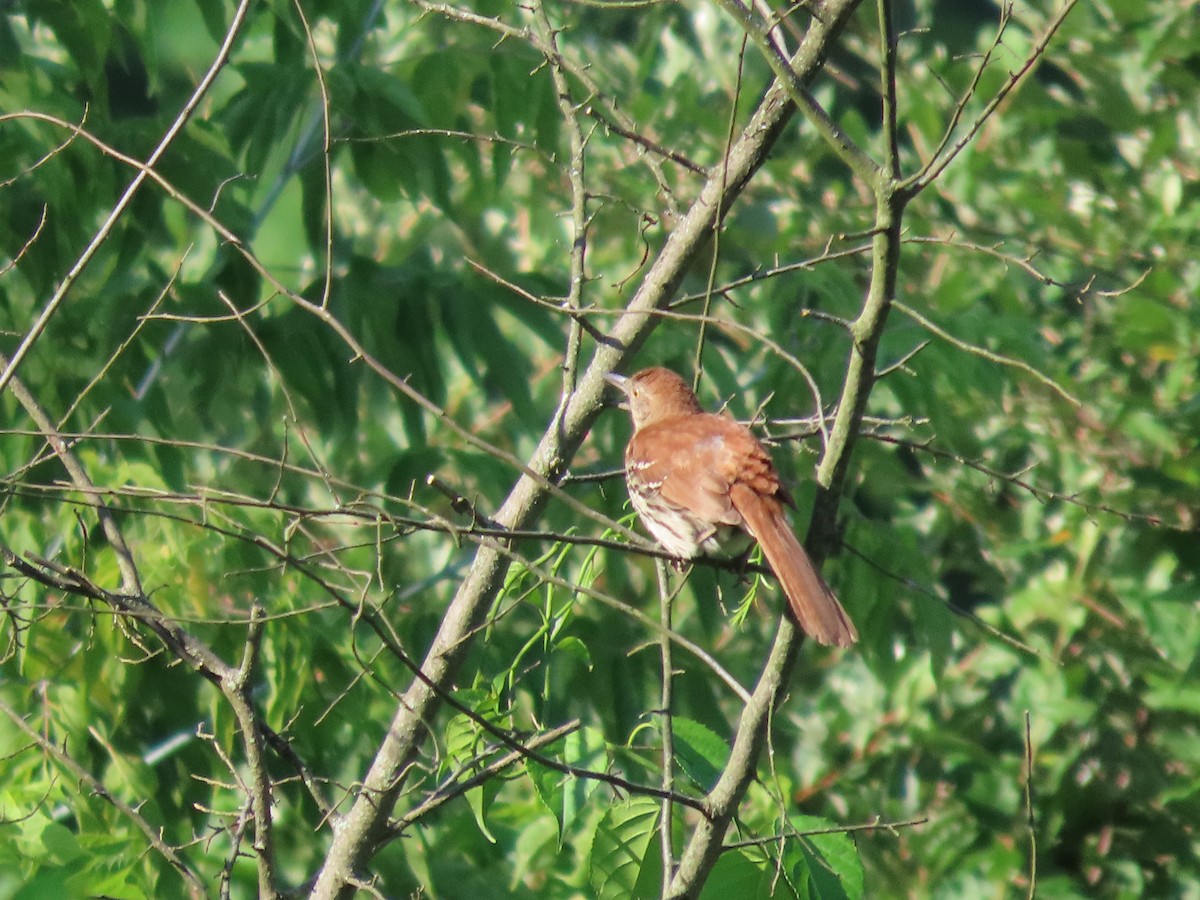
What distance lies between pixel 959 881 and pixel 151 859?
359 centimetres

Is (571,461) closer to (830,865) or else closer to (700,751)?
(700,751)

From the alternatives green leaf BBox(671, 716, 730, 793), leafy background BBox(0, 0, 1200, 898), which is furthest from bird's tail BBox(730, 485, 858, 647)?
green leaf BBox(671, 716, 730, 793)

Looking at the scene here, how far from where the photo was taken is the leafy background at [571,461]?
302 centimetres

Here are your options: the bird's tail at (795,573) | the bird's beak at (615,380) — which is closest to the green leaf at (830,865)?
the bird's tail at (795,573)

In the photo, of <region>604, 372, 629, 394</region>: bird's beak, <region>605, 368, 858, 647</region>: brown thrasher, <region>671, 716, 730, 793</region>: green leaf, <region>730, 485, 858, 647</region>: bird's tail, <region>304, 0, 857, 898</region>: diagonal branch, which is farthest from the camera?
<region>605, 368, 858, 647</region>: brown thrasher

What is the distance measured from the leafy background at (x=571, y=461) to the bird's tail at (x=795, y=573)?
0.17 metres

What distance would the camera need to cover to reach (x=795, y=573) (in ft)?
9.12

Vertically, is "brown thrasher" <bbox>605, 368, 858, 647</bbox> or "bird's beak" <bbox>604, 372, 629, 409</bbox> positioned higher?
"bird's beak" <bbox>604, 372, 629, 409</bbox>

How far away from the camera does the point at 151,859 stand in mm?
3539

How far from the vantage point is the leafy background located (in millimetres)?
3021

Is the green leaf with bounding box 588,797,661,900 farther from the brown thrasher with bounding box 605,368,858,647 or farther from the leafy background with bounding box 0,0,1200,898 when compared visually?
the brown thrasher with bounding box 605,368,858,647

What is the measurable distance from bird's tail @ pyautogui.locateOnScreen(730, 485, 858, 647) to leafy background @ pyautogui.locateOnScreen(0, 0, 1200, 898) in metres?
0.17

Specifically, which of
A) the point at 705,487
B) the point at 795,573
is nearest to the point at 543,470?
the point at 705,487

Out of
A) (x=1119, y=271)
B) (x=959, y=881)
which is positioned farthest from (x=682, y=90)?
(x=959, y=881)
